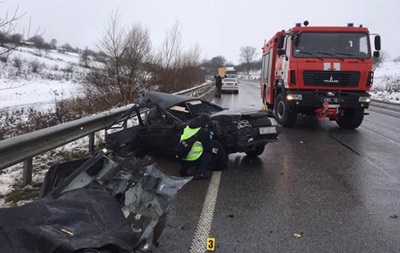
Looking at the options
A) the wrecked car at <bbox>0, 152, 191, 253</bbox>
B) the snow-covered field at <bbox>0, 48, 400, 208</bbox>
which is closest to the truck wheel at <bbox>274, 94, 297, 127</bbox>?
the snow-covered field at <bbox>0, 48, 400, 208</bbox>

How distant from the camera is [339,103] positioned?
36.6 feet

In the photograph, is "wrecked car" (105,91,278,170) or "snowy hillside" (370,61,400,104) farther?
"snowy hillside" (370,61,400,104)

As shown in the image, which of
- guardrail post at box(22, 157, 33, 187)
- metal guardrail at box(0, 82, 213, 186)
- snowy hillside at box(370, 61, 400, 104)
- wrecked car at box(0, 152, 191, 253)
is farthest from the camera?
snowy hillside at box(370, 61, 400, 104)

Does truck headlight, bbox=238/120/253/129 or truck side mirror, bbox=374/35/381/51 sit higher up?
truck side mirror, bbox=374/35/381/51

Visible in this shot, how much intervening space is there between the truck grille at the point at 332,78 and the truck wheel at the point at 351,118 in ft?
3.20

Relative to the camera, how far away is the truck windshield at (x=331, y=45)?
11.1m

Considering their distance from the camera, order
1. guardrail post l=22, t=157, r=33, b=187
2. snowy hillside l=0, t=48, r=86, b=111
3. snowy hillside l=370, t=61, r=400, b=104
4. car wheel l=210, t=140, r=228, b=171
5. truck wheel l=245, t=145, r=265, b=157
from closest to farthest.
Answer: guardrail post l=22, t=157, r=33, b=187
car wheel l=210, t=140, r=228, b=171
truck wheel l=245, t=145, r=265, b=157
snowy hillside l=0, t=48, r=86, b=111
snowy hillside l=370, t=61, r=400, b=104

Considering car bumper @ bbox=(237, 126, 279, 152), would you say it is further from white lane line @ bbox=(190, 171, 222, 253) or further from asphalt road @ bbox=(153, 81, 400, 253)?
white lane line @ bbox=(190, 171, 222, 253)

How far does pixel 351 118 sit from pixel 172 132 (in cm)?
725

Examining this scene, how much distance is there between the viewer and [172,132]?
6.97 meters

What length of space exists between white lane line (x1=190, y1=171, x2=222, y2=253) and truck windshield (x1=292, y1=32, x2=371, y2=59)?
6.39m

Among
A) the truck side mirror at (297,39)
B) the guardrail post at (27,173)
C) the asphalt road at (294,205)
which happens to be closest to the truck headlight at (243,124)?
the asphalt road at (294,205)

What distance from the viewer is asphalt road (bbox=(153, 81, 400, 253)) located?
12.7 feet

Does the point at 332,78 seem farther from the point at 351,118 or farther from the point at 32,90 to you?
the point at 32,90
